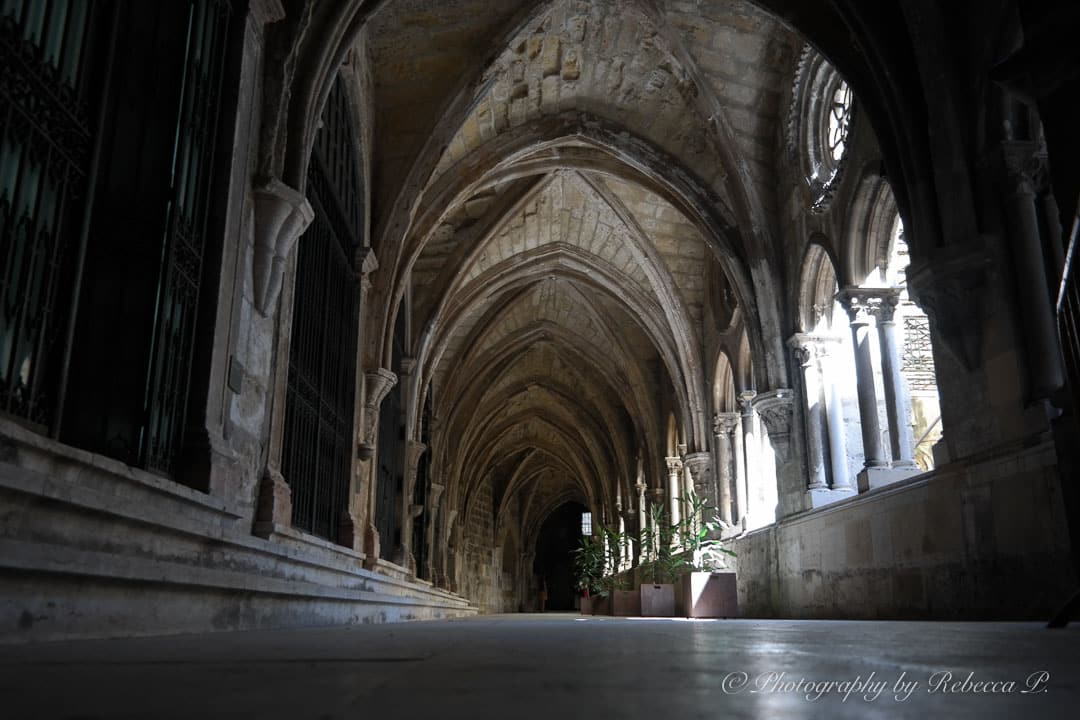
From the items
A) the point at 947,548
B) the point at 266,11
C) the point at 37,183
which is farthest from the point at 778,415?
the point at 37,183

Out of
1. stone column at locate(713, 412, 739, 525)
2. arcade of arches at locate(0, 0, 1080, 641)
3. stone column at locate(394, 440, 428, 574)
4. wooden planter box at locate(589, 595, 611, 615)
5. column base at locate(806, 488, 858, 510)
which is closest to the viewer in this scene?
arcade of arches at locate(0, 0, 1080, 641)

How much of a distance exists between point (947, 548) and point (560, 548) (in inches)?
1515

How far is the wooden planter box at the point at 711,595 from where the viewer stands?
11.5 m

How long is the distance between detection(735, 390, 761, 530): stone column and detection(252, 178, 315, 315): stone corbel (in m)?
8.99

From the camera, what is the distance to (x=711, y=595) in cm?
1155

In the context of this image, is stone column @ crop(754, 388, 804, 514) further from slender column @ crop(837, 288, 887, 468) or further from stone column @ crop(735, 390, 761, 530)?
stone column @ crop(735, 390, 761, 530)


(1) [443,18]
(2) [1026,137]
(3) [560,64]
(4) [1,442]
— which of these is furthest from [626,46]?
(4) [1,442]

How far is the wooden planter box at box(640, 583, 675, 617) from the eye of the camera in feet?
42.0

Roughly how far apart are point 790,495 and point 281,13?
26.7ft

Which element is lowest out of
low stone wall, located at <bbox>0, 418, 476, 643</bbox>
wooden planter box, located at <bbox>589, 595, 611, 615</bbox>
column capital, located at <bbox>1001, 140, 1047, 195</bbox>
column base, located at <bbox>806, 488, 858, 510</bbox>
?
wooden planter box, located at <bbox>589, 595, 611, 615</bbox>

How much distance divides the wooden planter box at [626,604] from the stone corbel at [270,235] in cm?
Result: 1073

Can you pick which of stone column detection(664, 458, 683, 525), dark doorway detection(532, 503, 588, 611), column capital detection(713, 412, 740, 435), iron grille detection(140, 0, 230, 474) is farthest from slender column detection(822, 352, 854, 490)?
dark doorway detection(532, 503, 588, 611)

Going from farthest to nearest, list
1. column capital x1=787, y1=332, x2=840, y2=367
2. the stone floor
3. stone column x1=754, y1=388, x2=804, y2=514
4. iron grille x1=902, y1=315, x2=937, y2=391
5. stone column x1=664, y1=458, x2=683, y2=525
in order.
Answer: stone column x1=664, y1=458, x2=683, y2=525, iron grille x1=902, y1=315, x2=937, y2=391, stone column x1=754, y1=388, x2=804, y2=514, column capital x1=787, y1=332, x2=840, y2=367, the stone floor

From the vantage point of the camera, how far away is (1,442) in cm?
254
